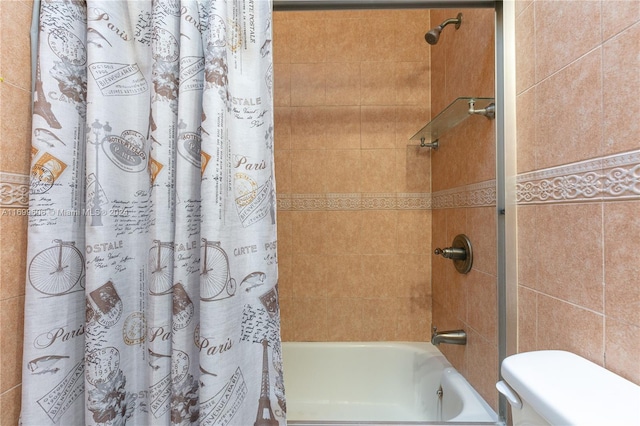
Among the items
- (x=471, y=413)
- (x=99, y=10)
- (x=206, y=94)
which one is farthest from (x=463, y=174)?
(x=99, y=10)

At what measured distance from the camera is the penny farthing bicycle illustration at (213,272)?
26.6 inches

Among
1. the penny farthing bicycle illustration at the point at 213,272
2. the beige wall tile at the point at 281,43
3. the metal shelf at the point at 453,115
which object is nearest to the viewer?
the penny farthing bicycle illustration at the point at 213,272

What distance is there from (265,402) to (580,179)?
850 millimetres

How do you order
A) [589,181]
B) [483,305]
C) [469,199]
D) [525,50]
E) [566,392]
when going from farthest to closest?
[469,199] < [483,305] < [525,50] < [589,181] < [566,392]

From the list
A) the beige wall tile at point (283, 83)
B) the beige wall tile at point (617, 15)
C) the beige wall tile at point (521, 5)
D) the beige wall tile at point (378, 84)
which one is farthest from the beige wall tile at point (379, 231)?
the beige wall tile at point (617, 15)

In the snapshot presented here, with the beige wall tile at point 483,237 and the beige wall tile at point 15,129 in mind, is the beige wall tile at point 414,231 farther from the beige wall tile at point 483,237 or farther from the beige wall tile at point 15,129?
the beige wall tile at point 15,129

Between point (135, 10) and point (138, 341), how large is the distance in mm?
829

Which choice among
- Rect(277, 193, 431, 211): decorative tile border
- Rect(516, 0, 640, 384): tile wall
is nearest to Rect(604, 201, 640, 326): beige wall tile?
Rect(516, 0, 640, 384): tile wall

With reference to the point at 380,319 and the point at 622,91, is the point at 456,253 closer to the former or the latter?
the point at 380,319

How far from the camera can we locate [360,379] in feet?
4.91

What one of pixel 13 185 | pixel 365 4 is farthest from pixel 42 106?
pixel 365 4

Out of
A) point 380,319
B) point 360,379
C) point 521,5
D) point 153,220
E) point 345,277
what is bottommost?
point 360,379

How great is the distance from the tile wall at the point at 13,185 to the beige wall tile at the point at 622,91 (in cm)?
122

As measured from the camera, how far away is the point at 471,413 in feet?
3.12
